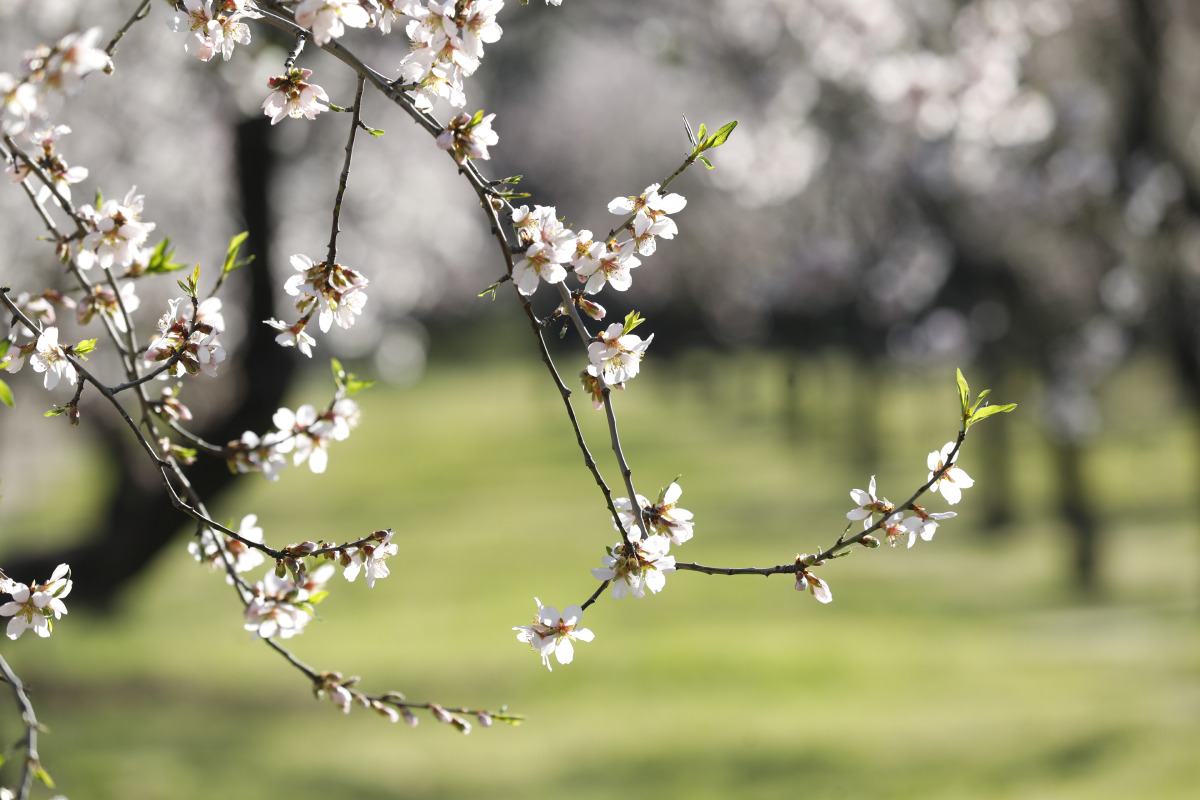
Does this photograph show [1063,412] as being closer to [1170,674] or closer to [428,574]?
[1170,674]

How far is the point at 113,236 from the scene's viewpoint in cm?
195

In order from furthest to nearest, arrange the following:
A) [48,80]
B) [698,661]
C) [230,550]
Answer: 1. [698,661]
2. [230,550]
3. [48,80]

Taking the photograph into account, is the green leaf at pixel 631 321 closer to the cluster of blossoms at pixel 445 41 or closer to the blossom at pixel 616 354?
the blossom at pixel 616 354

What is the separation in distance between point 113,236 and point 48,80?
49 cm

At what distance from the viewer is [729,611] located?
14914 millimetres

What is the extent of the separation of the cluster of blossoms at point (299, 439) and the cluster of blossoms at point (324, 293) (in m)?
0.22

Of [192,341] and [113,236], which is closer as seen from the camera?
[113,236]

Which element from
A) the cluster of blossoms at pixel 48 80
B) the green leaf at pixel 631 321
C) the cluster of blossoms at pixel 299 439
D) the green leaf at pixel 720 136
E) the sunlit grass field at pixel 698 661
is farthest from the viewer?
the sunlit grass field at pixel 698 661

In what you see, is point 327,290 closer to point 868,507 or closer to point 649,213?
point 649,213

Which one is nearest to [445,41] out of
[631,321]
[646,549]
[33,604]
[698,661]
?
[631,321]

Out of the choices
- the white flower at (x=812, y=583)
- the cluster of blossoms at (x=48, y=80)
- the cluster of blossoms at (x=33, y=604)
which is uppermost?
the cluster of blossoms at (x=48, y=80)

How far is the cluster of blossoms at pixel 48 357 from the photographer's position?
1969 mm

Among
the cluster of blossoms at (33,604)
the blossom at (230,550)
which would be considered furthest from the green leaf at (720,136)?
the cluster of blossoms at (33,604)

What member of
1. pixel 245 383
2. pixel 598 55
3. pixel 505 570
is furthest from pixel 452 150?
pixel 598 55
